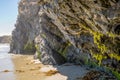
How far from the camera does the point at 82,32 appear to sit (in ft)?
92.5

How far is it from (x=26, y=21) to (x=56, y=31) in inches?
1604

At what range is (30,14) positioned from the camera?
76.3 m

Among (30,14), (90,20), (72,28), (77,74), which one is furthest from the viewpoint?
(30,14)

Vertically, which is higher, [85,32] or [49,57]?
[85,32]

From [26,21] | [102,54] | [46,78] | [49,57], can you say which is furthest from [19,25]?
[102,54]

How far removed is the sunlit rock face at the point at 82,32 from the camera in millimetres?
19656

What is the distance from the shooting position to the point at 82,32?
28188 millimetres

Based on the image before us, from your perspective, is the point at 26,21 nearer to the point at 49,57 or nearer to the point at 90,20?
the point at 49,57

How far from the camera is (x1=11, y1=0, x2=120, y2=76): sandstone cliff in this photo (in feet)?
64.6

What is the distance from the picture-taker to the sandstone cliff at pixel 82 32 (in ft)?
64.6

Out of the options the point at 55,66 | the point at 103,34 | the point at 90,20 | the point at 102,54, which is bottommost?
the point at 55,66

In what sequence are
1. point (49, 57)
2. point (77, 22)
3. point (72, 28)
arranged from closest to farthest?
point (77, 22)
point (72, 28)
point (49, 57)

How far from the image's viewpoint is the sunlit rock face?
64.5 feet

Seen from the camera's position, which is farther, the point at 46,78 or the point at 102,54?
the point at 46,78
